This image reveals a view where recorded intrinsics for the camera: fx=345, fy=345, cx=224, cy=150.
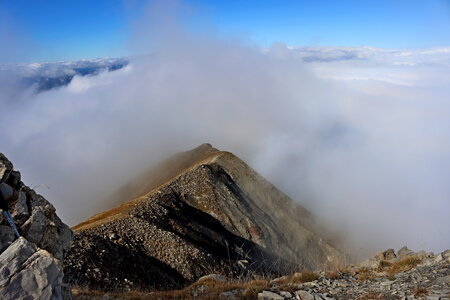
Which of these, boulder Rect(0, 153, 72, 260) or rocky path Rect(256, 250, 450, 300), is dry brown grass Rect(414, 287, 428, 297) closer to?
rocky path Rect(256, 250, 450, 300)

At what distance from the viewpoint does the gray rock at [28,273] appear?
802 centimetres

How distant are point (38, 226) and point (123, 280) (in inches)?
636

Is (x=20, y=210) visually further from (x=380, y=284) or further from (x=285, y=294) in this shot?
(x=380, y=284)

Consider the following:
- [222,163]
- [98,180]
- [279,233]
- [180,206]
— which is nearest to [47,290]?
[180,206]

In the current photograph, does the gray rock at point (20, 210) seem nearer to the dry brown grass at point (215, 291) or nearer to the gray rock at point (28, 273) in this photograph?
the gray rock at point (28, 273)

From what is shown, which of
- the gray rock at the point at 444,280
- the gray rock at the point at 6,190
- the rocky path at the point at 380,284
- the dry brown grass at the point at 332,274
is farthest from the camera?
the dry brown grass at the point at 332,274

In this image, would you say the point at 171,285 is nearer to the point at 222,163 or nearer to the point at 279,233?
the point at 279,233

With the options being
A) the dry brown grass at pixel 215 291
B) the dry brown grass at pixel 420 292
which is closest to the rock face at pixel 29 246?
the dry brown grass at pixel 215 291

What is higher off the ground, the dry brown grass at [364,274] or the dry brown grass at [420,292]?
the dry brown grass at [420,292]

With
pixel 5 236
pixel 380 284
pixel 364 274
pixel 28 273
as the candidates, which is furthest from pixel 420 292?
pixel 5 236

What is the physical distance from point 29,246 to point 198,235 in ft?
94.8

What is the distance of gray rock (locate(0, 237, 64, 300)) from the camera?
8016 millimetres

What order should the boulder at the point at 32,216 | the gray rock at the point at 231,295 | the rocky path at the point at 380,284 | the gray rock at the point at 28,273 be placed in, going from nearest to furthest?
the gray rock at the point at 28,273 < the boulder at the point at 32,216 < the rocky path at the point at 380,284 < the gray rock at the point at 231,295

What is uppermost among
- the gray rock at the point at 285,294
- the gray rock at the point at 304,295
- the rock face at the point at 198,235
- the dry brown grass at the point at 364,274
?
the gray rock at the point at 285,294
